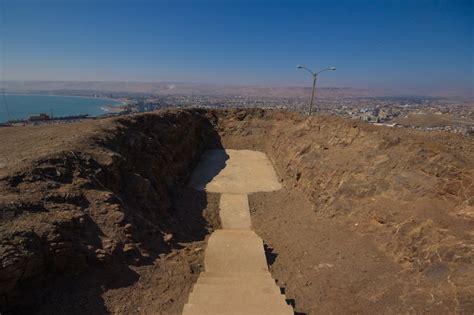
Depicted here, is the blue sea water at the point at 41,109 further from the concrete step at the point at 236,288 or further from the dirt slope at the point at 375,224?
the concrete step at the point at 236,288

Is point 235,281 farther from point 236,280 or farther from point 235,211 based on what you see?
point 235,211

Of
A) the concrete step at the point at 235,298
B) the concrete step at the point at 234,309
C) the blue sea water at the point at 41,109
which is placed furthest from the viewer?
the blue sea water at the point at 41,109

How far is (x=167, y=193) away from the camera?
1337cm

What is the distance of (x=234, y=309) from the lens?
4.97 m

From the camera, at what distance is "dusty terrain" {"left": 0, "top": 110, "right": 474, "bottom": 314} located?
5.68 meters

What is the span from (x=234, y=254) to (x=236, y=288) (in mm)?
2535

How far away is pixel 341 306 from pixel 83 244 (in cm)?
614

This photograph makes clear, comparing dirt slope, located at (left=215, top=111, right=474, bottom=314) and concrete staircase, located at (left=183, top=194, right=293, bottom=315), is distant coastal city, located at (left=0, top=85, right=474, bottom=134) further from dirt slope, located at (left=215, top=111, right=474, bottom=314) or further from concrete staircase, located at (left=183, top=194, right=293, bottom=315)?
concrete staircase, located at (left=183, top=194, right=293, bottom=315)

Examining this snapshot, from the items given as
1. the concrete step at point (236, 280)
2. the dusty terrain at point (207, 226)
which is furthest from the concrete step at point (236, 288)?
the dusty terrain at point (207, 226)

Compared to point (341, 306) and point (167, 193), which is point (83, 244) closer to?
point (341, 306)

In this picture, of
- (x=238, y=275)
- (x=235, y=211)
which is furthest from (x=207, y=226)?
(x=238, y=275)

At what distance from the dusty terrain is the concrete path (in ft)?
1.70

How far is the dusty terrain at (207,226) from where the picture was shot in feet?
18.6

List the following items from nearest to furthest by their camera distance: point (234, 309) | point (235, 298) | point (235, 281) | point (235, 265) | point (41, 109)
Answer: point (234, 309), point (235, 298), point (235, 281), point (235, 265), point (41, 109)
